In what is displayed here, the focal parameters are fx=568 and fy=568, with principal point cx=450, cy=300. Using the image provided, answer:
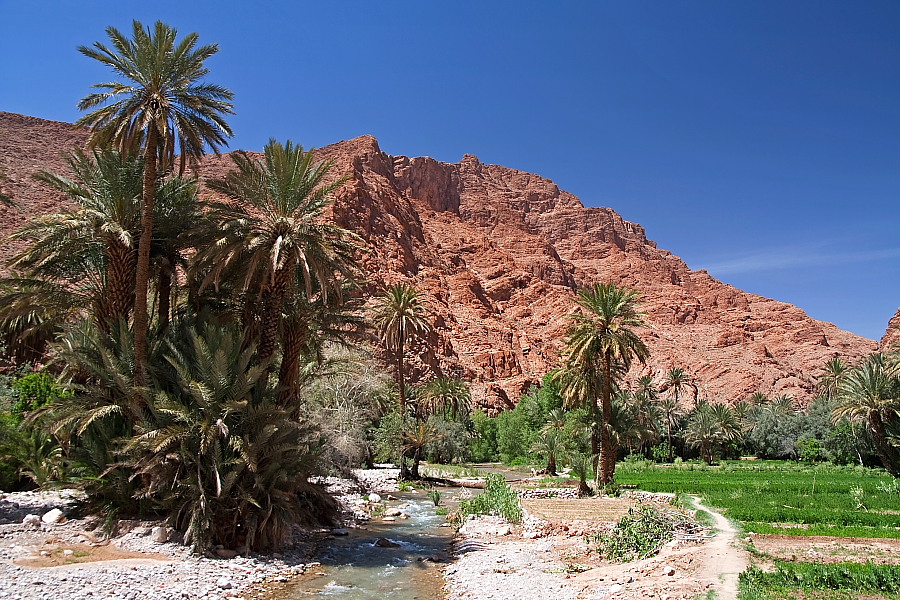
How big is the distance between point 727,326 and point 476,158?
95032 mm

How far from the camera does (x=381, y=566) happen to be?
1391 cm

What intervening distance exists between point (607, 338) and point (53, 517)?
21.9 meters

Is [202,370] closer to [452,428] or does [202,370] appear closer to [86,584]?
[86,584]

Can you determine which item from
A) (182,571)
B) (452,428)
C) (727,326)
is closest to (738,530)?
(182,571)

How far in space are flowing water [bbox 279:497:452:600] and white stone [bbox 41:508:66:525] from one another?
588cm

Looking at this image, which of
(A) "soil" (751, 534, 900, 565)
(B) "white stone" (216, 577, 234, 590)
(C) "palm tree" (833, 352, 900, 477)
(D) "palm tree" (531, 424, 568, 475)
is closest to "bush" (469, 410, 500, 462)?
(D) "palm tree" (531, 424, 568, 475)

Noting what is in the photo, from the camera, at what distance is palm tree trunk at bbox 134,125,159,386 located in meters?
13.4

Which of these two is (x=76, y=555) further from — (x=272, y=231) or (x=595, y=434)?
(x=595, y=434)

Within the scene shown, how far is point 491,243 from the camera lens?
455 feet

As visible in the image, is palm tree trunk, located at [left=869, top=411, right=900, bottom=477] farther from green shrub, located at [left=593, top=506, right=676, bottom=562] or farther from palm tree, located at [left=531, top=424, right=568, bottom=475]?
green shrub, located at [left=593, top=506, right=676, bottom=562]

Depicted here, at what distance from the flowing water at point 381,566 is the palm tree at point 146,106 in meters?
6.55

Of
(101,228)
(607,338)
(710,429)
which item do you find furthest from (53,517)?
(710,429)

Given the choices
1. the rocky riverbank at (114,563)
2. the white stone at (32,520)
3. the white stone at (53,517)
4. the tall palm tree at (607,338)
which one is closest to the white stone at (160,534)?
the rocky riverbank at (114,563)

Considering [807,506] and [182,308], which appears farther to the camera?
[807,506]
